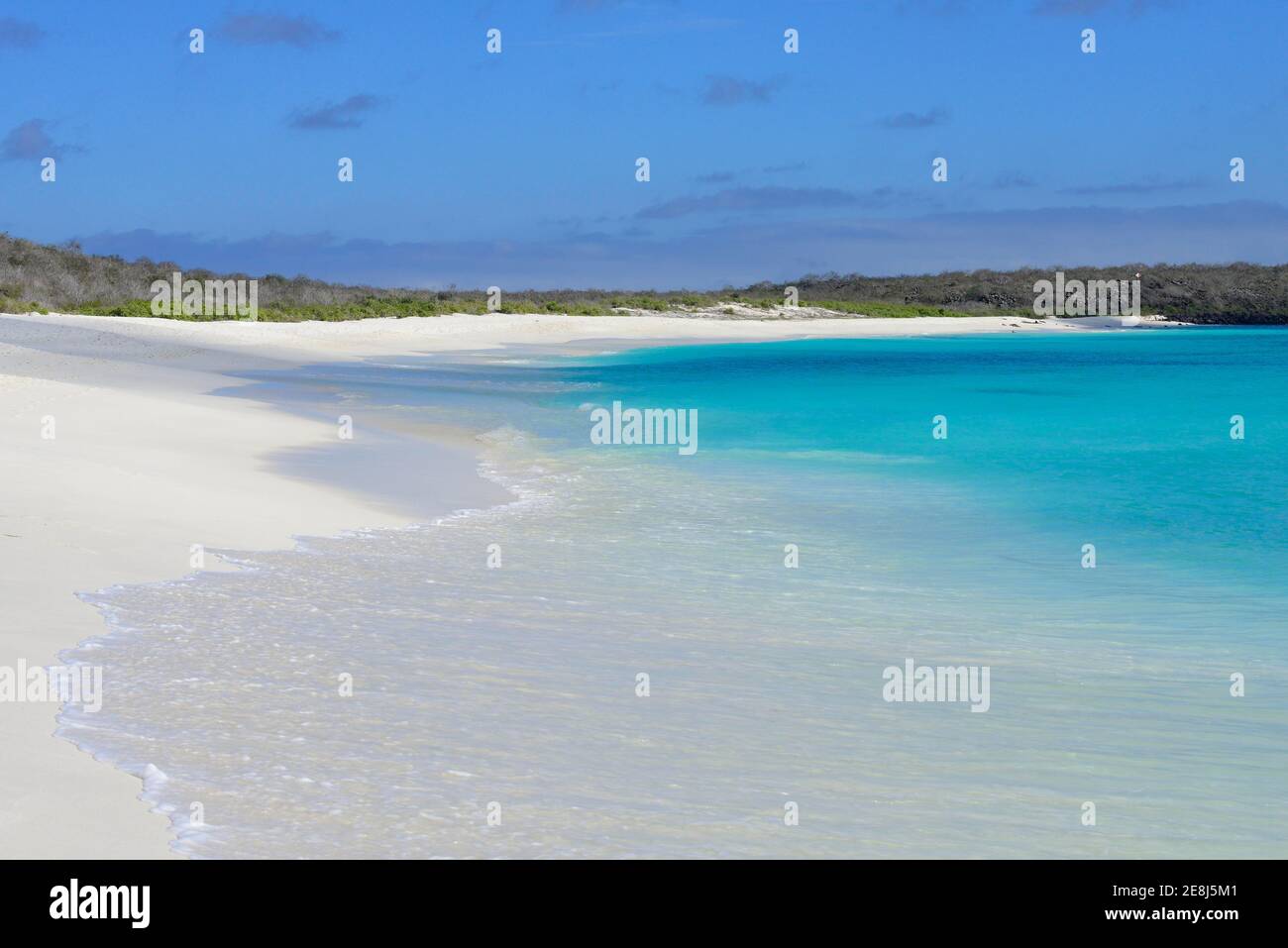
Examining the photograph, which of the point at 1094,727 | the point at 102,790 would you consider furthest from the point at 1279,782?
the point at 102,790

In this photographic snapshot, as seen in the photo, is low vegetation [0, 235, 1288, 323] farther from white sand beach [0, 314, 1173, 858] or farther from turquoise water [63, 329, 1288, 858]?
turquoise water [63, 329, 1288, 858]

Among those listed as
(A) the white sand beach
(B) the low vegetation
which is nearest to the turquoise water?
(A) the white sand beach

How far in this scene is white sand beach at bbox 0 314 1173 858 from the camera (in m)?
3.76

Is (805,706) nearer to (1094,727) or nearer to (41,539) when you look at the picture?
(1094,727)

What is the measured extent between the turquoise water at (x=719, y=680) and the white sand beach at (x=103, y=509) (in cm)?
20

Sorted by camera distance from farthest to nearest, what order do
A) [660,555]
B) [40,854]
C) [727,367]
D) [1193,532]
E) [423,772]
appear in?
[727,367] < [1193,532] < [660,555] < [423,772] < [40,854]

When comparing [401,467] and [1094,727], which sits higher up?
[401,467]

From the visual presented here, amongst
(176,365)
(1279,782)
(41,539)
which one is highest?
(176,365)

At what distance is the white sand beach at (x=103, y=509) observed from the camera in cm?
376

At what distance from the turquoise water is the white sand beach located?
196 mm

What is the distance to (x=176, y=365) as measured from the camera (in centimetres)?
2345

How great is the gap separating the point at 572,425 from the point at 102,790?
14.1 m

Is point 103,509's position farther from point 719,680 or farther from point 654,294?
point 654,294

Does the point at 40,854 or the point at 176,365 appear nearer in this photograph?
the point at 40,854
